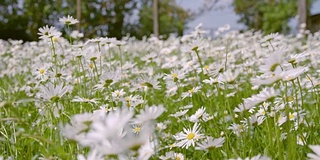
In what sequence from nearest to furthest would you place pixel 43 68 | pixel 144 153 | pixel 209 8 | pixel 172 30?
pixel 144 153 → pixel 43 68 → pixel 209 8 → pixel 172 30

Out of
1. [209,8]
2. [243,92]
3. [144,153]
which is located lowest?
[243,92]

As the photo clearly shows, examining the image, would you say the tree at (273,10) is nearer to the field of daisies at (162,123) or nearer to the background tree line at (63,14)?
the background tree line at (63,14)

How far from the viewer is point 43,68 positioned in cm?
192

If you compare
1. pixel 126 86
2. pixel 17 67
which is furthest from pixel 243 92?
pixel 17 67

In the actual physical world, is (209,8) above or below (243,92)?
above

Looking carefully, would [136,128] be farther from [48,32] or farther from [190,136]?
[48,32]

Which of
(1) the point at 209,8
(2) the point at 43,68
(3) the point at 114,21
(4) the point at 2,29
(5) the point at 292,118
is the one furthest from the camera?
(3) the point at 114,21

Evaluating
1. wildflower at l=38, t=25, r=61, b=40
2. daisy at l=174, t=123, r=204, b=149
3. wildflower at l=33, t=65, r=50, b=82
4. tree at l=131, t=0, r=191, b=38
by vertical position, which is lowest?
daisy at l=174, t=123, r=204, b=149

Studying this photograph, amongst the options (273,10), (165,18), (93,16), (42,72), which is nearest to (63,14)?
(93,16)

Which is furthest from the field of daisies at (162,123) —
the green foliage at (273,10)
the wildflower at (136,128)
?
the green foliage at (273,10)

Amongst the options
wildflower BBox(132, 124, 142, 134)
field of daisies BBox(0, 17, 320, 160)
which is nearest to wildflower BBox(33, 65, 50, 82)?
field of daisies BBox(0, 17, 320, 160)

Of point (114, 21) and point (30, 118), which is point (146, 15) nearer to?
point (114, 21)

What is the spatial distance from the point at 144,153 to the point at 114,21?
15.3 m

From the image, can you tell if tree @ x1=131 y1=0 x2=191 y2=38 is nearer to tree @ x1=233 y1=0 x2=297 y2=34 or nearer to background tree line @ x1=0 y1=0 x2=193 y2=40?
background tree line @ x1=0 y1=0 x2=193 y2=40
